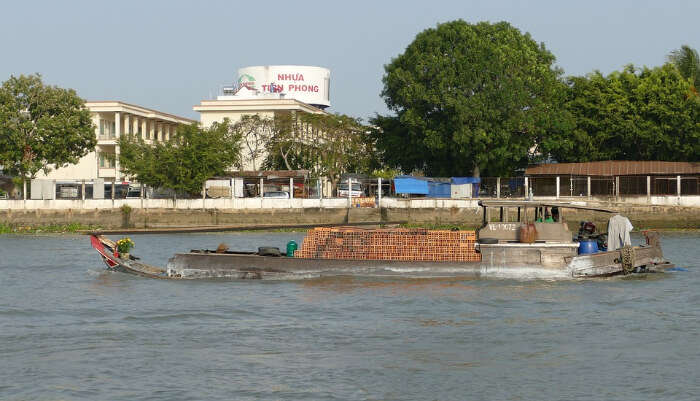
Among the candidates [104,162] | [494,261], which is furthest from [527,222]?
[104,162]

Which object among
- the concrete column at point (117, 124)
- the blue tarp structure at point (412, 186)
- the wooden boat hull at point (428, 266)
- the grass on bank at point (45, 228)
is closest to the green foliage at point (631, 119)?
the blue tarp structure at point (412, 186)

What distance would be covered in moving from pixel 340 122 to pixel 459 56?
16.3 metres

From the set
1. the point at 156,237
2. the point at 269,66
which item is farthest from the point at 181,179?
the point at 269,66

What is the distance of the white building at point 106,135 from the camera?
75125 mm

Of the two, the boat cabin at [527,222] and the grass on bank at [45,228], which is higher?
the boat cabin at [527,222]

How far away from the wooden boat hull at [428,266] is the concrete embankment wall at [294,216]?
84.4 ft

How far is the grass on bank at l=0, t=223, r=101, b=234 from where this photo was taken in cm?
Answer: 5381

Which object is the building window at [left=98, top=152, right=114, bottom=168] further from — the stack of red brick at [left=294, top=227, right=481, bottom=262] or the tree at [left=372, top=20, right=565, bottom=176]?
the stack of red brick at [left=294, top=227, right=481, bottom=262]

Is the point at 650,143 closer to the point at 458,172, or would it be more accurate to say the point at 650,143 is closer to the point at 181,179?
the point at 458,172

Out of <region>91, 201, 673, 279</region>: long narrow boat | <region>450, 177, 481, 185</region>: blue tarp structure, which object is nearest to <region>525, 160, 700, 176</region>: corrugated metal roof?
<region>450, 177, 481, 185</region>: blue tarp structure

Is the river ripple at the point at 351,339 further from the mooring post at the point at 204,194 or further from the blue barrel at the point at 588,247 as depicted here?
the mooring post at the point at 204,194

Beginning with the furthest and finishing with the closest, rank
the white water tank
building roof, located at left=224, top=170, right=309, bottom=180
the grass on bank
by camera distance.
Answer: the white water tank, building roof, located at left=224, top=170, right=309, bottom=180, the grass on bank

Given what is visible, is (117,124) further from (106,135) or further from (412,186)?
(412,186)

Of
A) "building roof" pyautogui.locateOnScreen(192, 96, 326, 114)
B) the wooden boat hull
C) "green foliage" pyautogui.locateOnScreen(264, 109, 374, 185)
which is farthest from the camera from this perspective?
"building roof" pyautogui.locateOnScreen(192, 96, 326, 114)
